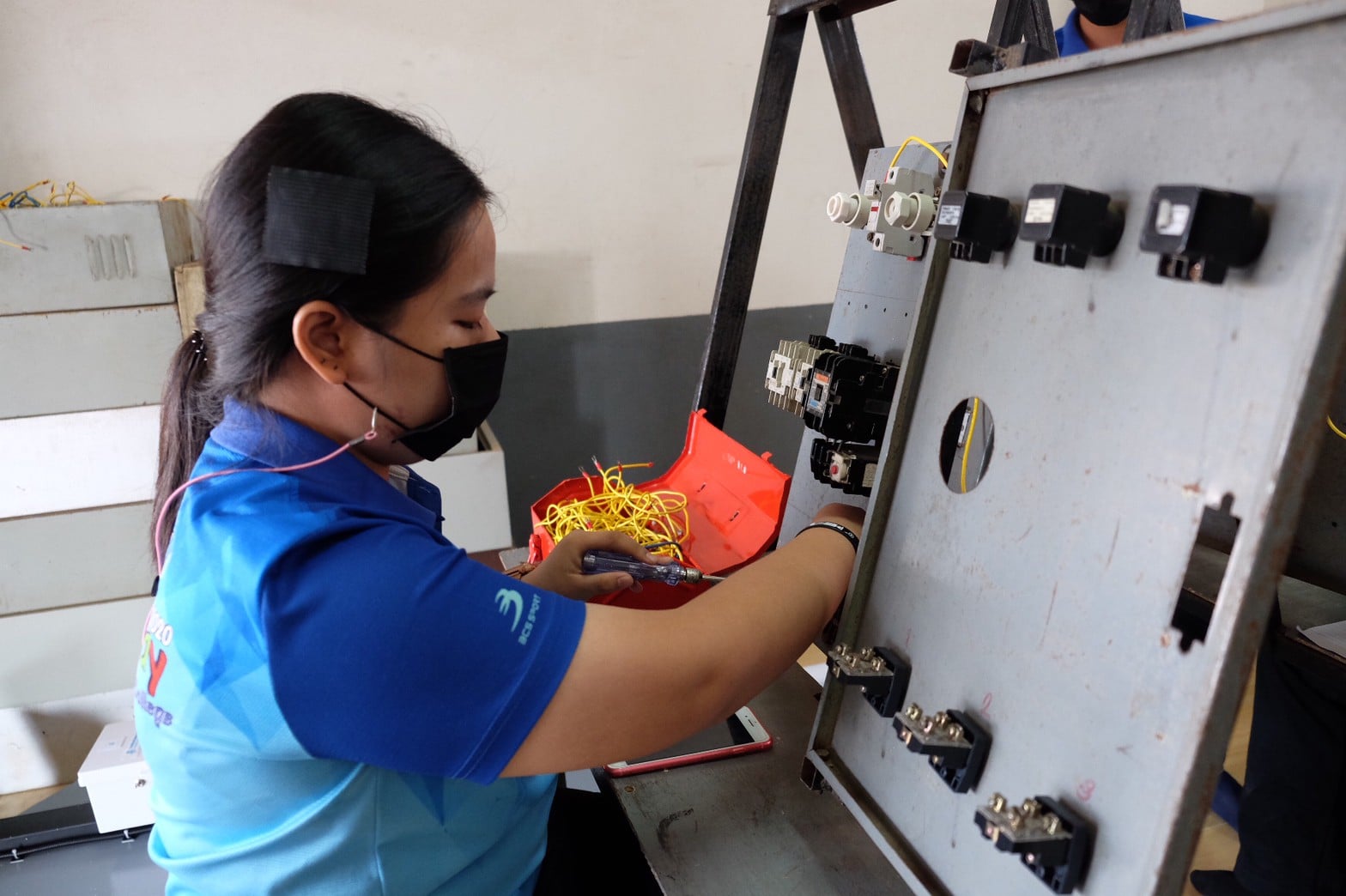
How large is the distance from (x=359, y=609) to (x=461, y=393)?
25 cm

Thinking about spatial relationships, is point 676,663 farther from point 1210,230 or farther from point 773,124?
point 773,124

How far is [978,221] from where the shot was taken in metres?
0.59

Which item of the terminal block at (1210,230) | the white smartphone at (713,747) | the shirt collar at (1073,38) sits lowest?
the white smartphone at (713,747)

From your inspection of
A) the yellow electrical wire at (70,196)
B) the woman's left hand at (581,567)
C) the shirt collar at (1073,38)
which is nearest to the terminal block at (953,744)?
the woman's left hand at (581,567)

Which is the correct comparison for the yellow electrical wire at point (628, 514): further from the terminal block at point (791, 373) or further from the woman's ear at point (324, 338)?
the woman's ear at point (324, 338)

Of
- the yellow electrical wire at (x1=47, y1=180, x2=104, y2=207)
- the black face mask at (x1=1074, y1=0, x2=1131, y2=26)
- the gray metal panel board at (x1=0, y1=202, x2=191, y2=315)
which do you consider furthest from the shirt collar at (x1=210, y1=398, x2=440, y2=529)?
the yellow electrical wire at (x1=47, y1=180, x2=104, y2=207)

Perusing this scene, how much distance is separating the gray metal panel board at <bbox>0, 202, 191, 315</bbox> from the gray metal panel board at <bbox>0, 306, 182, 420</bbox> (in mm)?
28

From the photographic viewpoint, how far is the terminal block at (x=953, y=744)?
57cm

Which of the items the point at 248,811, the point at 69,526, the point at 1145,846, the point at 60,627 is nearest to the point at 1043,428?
the point at 1145,846

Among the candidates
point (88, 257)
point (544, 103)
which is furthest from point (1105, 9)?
point (88, 257)

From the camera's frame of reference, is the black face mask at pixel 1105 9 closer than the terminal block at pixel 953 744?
No

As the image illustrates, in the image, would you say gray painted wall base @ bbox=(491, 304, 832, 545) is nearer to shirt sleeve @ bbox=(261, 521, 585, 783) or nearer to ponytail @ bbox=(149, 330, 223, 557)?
ponytail @ bbox=(149, 330, 223, 557)

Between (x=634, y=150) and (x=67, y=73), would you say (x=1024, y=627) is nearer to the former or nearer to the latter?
(x=634, y=150)

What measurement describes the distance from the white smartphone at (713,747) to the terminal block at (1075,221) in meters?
0.58
